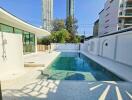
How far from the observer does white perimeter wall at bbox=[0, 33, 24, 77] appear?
5023mm

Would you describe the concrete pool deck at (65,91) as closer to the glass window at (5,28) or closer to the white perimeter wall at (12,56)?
the white perimeter wall at (12,56)

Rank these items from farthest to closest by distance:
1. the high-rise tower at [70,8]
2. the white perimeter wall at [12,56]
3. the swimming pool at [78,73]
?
the high-rise tower at [70,8] < the swimming pool at [78,73] < the white perimeter wall at [12,56]

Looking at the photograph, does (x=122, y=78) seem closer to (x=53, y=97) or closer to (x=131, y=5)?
(x=53, y=97)

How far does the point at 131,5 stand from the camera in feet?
101

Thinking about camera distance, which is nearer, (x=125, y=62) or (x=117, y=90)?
(x=117, y=90)

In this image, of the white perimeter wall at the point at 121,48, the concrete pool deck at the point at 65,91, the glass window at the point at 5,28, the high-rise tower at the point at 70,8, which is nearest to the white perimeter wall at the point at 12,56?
the concrete pool deck at the point at 65,91

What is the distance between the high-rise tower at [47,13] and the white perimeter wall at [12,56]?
1165 inches

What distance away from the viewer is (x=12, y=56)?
550 cm

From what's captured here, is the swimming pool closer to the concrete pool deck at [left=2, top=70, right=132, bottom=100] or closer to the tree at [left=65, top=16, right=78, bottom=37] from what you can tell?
the concrete pool deck at [left=2, top=70, right=132, bottom=100]

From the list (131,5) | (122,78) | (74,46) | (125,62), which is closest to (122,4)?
(131,5)

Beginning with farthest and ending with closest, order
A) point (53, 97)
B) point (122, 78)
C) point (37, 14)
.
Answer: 1. point (37, 14)
2. point (122, 78)
3. point (53, 97)

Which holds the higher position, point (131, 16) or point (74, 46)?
point (131, 16)

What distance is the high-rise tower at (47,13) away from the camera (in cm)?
3547

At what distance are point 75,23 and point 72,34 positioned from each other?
4.01 meters
